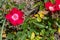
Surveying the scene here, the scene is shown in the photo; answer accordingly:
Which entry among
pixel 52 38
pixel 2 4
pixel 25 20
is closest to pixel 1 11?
pixel 2 4

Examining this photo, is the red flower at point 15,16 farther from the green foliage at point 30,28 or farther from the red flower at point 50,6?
the red flower at point 50,6

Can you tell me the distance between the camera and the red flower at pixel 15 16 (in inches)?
78.8

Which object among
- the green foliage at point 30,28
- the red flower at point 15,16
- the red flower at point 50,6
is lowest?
the green foliage at point 30,28

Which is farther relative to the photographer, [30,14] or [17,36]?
[30,14]

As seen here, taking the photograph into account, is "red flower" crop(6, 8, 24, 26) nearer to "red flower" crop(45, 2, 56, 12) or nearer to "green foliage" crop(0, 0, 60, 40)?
"green foliage" crop(0, 0, 60, 40)

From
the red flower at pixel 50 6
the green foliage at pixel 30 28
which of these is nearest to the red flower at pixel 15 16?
the green foliage at pixel 30 28

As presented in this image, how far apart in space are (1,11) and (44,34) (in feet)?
1.44

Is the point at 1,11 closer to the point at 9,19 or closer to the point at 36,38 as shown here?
the point at 9,19

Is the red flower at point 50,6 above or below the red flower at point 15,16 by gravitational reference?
above

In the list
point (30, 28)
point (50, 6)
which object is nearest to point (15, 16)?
point (30, 28)

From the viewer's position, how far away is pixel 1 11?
6.72 feet

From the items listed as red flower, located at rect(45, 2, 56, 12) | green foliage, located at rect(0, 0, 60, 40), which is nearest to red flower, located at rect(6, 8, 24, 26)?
green foliage, located at rect(0, 0, 60, 40)

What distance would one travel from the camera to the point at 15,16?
6.80 ft

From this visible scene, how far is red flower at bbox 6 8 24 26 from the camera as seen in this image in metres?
2.00
